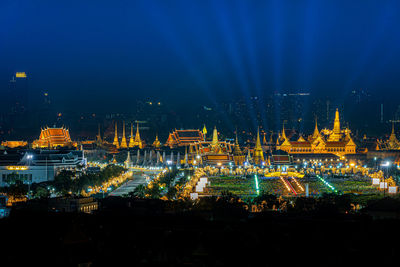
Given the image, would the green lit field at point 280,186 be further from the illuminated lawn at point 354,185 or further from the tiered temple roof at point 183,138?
the tiered temple roof at point 183,138

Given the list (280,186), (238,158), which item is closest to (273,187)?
(280,186)

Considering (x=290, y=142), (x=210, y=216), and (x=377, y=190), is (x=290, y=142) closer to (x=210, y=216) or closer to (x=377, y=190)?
(x=377, y=190)

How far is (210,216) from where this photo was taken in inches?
1591

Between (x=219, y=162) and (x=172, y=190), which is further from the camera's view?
(x=219, y=162)

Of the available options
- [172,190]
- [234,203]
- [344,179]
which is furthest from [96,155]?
[234,203]

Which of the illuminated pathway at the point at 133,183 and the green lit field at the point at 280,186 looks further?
the illuminated pathway at the point at 133,183

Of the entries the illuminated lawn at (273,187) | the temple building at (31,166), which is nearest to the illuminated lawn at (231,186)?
the illuminated lawn at (273,187)

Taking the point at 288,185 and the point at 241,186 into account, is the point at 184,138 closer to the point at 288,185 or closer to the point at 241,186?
the point at 241,186

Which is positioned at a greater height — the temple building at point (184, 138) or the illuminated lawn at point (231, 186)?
the temple building at point (184, 138)

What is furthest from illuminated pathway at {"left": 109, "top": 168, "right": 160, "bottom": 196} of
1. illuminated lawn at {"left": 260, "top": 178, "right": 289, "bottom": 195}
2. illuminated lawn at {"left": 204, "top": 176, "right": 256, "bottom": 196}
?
illuminated lawn at {"left": 260, "top": 178, "right": 289, "bottom": 195}

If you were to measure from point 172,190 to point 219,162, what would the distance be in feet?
121

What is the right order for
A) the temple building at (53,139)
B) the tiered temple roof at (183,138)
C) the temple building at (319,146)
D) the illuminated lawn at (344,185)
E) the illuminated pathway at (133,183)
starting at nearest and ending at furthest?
the illuminated lawn at (344,185) → the illuminated pathway at (133,183) → the temple building at (319,146) → the temple building at (53,139) → the tiered temple roof at (183,138)

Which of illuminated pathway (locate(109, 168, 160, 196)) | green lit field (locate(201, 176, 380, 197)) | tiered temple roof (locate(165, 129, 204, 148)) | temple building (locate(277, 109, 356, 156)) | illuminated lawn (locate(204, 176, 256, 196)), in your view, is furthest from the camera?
tiered temple roof (locate(165, 129, 204, 148))

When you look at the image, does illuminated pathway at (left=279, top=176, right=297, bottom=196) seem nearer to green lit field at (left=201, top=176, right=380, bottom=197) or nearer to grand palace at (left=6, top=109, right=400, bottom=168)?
green lit field at (left=201, top=176, right=380, bottom=197)
